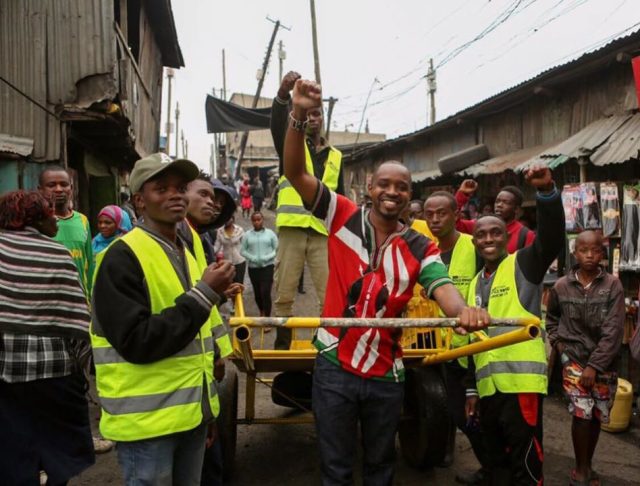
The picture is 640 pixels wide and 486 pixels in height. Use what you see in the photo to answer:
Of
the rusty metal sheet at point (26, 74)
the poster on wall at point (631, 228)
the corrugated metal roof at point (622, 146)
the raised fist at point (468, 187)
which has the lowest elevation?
the poster on wall at point (631, 228)

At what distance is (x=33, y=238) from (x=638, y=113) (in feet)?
22.6

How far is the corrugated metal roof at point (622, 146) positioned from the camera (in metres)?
5.72

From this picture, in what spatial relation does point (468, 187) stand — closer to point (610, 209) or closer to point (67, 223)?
point (610, 209)

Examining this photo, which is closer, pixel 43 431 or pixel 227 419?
pixel 43 431

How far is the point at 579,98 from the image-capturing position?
837 cm

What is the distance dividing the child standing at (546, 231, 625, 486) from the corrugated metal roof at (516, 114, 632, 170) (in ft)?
7.67

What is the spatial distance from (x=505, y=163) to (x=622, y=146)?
10.7 ft

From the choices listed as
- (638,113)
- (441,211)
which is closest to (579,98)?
(638,113)

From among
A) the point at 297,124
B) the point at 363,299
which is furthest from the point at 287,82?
the point at 363,299

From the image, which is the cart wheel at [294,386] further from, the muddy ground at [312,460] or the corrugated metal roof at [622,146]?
the corrugated metal roof at [622,146]

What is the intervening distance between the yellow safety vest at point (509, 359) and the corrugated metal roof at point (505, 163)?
5.76m

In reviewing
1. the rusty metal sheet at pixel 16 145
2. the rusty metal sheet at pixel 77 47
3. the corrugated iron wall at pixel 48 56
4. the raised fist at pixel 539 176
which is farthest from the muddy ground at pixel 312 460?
the rusty metal sheet at pixel 77 47

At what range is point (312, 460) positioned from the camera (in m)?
4.54

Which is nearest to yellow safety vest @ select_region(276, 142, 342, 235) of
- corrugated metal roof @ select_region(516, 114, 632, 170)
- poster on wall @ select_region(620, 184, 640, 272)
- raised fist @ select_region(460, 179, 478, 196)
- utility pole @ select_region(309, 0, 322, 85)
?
raised fist @ select_region(460, 179, 478, 196)
